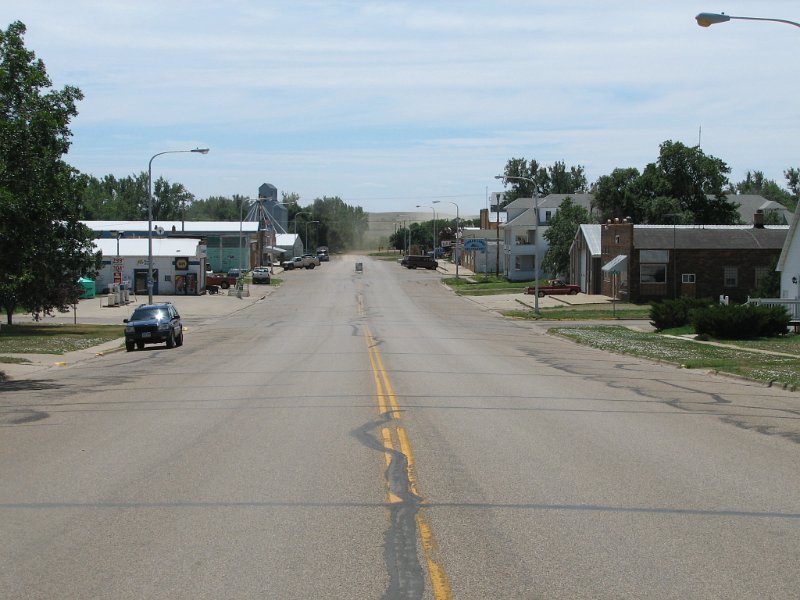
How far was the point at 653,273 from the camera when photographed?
6200 centimetres

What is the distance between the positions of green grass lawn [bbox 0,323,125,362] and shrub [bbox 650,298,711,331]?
24618mm

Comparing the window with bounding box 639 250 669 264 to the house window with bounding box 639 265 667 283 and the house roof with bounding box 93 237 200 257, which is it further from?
the house roof with bounding box 93 237 200 257

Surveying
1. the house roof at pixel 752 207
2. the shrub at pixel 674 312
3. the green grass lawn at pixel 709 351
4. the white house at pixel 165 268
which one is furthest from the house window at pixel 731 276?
the house roof at pixel 752 207

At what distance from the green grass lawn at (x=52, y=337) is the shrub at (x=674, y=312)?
24.6 metres

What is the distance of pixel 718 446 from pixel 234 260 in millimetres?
102282

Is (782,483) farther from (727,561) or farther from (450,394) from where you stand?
(450,394)

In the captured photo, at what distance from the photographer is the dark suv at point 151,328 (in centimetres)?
3344

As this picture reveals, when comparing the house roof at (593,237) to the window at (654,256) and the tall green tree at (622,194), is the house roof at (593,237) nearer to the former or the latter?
the window at (654,256)

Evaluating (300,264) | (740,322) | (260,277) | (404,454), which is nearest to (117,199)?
(300,264)

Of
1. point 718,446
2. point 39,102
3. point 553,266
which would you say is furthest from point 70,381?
point 553,266

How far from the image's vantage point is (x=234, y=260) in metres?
111

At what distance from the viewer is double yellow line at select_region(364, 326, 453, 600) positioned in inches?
249

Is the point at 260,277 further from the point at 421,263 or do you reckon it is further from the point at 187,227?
the point at 421,263

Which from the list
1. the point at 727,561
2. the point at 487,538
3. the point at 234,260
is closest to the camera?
the point at 727,561
